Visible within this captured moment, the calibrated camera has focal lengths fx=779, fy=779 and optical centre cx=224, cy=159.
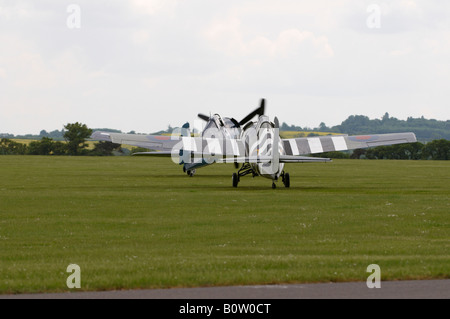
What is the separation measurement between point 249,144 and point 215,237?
20486 millimetres

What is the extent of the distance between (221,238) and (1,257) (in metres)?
5.57

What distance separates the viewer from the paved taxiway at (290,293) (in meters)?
11.3

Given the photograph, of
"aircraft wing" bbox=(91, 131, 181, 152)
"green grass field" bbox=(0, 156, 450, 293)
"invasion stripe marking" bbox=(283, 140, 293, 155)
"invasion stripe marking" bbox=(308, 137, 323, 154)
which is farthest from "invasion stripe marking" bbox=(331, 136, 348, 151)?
"aircraft wing" bbox=(91, 131, 181, 152)

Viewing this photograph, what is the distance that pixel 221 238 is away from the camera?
63.4ft

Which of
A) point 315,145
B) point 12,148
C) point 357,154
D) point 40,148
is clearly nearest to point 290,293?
point 315,145

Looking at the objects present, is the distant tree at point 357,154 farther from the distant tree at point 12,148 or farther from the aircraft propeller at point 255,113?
the aircraft propeller at point 255,113

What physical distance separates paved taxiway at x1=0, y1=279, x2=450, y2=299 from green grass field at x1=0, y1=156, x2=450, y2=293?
1.52 ft

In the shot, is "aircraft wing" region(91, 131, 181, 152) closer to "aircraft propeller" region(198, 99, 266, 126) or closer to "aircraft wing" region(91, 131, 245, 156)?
"aircraft wing" region(91, 131, 245, 156)

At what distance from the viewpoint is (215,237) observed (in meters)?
19.5

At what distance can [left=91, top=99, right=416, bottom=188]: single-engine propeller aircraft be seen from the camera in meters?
37.2

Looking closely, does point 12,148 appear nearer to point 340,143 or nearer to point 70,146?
point 70,146

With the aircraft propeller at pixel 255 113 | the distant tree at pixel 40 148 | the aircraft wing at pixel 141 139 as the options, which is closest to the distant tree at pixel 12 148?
the distant tree at pixel 40 148

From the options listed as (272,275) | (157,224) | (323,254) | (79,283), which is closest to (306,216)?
(157,224)
